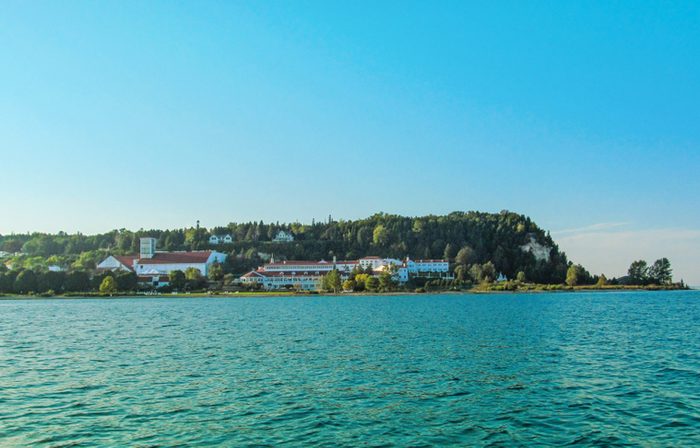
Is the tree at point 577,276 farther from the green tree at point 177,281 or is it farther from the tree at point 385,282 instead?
the green tree at point 177,281

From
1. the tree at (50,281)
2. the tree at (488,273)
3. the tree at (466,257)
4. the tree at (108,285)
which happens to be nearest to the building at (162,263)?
the tree at (108,285)

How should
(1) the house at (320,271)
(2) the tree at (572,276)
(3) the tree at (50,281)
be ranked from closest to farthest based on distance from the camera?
(3) the tree at (50,281)
(1) the house at (320,271)
(2) the tree at (572,276)

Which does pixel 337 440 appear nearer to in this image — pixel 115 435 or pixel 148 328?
pixel 115 435

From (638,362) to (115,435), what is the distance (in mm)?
24092

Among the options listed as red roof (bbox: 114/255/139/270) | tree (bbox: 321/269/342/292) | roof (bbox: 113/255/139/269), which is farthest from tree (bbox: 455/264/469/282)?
roof (bbox: 113/255/139/269)

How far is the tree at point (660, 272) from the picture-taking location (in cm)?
19388

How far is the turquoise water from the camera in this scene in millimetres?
16281

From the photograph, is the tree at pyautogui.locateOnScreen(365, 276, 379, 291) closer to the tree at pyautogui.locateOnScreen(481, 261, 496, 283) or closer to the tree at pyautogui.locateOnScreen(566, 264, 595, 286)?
the tree at pyautogui.locateOnScreen(481, 261, 496, 283)

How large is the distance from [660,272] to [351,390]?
19957 centimetres

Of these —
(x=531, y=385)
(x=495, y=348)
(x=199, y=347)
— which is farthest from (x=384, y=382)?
(x=199, y=347)

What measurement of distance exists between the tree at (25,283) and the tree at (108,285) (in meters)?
14.0

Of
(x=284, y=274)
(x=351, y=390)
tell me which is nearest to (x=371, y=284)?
(x=284, y=274)

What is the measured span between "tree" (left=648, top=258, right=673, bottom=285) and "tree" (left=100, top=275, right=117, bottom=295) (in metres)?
160

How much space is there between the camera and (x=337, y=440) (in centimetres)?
1565
